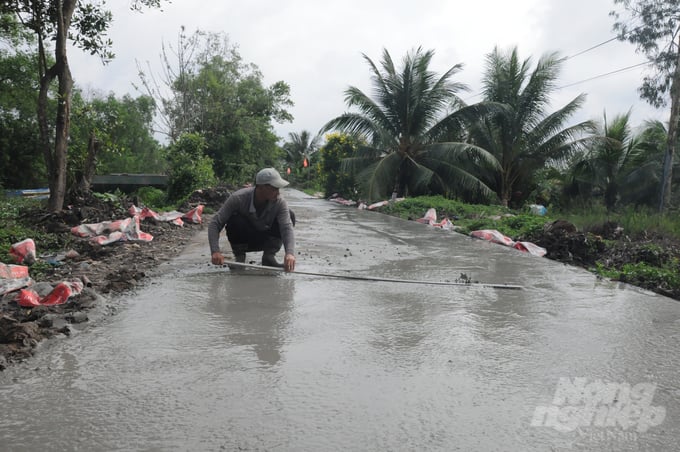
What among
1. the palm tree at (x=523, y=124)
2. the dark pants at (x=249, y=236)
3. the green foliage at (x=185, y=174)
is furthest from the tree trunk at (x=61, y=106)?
the palm tree at (x=523, y=124)

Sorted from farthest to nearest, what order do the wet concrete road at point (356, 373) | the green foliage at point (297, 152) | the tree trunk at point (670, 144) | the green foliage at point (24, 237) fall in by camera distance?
the green foliage at point (297, 152)
the tree trunk at point (670, 144)
the green foliage at point (24, 237)
the wet concrete road at point (356, 373)

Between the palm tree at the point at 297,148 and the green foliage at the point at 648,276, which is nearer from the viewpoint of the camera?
the green foliage at the point at 648,276

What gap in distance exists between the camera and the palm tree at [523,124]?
20547 millimetres

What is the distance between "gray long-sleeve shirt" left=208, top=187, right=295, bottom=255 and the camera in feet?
19.2

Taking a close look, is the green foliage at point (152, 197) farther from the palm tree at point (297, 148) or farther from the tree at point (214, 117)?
the palm tree at point (297, 148)

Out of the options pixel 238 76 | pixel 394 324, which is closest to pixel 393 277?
pixel 394 324

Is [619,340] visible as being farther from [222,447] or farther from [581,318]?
[222,447]

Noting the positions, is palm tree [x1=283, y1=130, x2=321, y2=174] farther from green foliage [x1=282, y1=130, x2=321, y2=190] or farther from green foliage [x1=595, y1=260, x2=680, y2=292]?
green foliage [x1=595, y1=260, x2=680, y2=292]

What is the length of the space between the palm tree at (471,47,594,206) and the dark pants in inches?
613

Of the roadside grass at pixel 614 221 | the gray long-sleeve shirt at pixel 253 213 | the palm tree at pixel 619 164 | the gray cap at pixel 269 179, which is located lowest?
the roadside grass at pixel 614 221

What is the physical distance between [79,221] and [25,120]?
22.1 meters

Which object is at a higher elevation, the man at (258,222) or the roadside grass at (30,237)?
the man at (258,222)

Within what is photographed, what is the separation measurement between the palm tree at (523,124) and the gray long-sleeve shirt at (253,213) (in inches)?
619

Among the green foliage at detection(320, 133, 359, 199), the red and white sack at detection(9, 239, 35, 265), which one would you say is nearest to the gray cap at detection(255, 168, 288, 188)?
the red and white sack at detection(9, 239, 35, 265)
